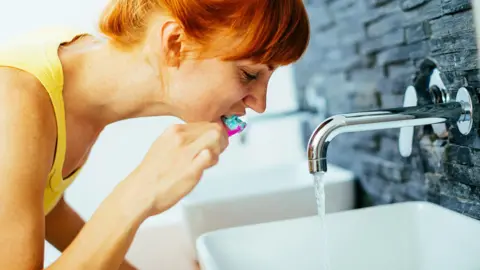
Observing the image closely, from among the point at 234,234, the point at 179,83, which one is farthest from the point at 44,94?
the point at 234,234

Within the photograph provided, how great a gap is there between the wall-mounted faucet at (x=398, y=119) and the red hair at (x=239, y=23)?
7.3 inches

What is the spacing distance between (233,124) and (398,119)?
0.33m

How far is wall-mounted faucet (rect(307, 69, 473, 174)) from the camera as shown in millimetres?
809

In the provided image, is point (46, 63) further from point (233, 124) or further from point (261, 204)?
point (261, 204)

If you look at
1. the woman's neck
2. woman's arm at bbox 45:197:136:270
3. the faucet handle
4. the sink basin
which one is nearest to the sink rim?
the sink basin

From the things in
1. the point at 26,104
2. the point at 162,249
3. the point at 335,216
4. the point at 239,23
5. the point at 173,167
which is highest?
the point at 239,23

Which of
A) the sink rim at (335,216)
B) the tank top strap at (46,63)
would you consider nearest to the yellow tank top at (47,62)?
the tank top strap at (46,63)

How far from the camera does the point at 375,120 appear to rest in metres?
0.83

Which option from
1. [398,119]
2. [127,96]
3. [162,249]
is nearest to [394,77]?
[398,119]

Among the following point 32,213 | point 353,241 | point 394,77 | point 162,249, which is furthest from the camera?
point 162,249

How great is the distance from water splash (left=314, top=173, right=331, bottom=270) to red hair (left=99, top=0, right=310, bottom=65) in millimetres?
226

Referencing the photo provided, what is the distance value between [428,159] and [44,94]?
73 centimetres

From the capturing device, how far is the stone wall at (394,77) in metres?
0.93

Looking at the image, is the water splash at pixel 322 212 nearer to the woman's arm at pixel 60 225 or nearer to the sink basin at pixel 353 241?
the sink basin at pixel 353 241
